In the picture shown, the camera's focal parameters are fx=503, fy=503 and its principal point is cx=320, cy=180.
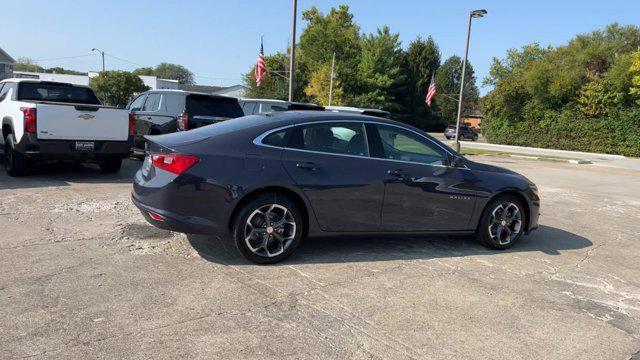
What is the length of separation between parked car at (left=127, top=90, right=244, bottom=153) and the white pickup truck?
1276mm

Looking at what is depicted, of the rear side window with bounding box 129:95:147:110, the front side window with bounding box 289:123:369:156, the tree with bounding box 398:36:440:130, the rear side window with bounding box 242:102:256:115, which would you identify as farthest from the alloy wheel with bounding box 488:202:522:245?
the tree with bounding box 398:36:440:130

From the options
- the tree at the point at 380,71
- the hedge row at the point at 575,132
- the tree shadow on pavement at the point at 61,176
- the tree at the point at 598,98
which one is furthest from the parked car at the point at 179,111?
the tree at the point at 380,71

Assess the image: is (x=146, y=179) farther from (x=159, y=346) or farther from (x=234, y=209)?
(x=159, y=346)

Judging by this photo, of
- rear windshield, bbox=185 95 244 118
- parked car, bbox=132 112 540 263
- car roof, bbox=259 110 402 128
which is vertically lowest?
parked car, bbox=132 112 540 263

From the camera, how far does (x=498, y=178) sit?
20.2 ft

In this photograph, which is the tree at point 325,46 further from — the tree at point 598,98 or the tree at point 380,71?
the tree at point 598,98

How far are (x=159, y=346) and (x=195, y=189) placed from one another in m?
1.73

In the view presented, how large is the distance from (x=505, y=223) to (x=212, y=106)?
277 inches

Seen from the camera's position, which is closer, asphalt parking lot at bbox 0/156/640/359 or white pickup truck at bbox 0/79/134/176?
asphalt parking lot at bbox 0/156/640/359

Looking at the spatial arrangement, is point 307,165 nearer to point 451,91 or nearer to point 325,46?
point 325,46

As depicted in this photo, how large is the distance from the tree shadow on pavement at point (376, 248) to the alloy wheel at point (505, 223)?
6.9 inches

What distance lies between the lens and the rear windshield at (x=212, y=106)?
1077 cm

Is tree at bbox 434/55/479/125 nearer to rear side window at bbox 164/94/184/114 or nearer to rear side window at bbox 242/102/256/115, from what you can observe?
rear side window at bbox 242/102/256/115

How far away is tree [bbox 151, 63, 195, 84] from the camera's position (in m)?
163
